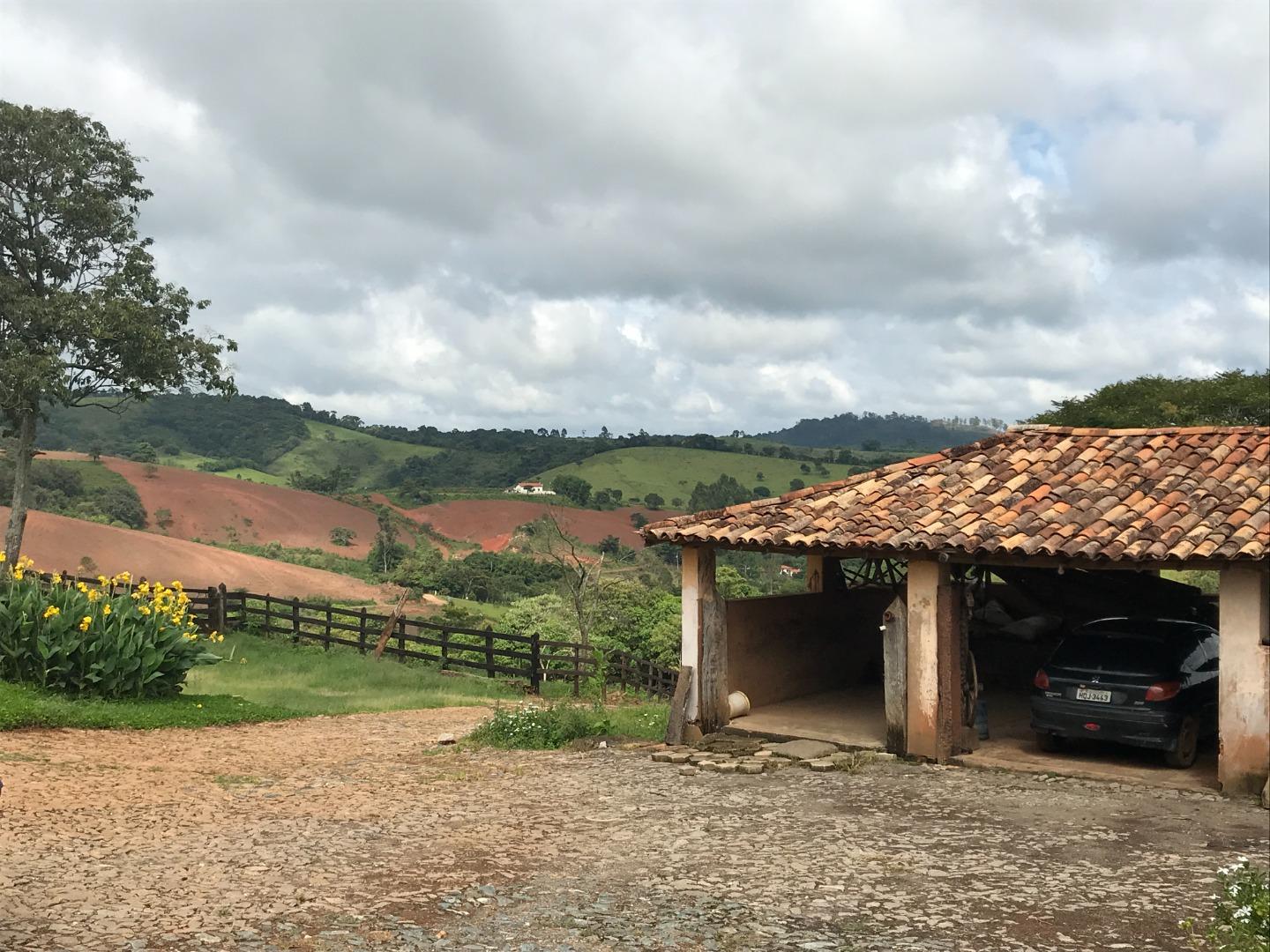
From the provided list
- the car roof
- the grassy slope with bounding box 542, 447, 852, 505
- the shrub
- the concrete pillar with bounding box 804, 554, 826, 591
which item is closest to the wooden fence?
the concrete pillar with bounding box 804, 554, 826, 591

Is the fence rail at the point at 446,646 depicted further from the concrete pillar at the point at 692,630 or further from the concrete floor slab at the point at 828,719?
the concrete pillar at the point at 692,630

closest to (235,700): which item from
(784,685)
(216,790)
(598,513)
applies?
(216,790)

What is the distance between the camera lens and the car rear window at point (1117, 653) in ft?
39.4

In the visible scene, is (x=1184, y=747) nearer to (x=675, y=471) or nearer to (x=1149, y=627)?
(x=1149, y=627)

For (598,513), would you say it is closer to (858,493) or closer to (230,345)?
(230,345)

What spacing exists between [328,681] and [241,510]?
5965 cm

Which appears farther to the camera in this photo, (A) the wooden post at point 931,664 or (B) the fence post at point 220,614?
(B) the fence post at point 220,614

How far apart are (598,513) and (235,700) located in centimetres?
6105

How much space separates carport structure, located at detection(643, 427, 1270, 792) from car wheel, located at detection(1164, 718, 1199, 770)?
968 millimetres

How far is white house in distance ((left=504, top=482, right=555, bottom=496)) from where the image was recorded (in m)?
91.9

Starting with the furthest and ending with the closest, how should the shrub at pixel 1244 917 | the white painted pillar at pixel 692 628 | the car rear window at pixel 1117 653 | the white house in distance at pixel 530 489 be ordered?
1. the white house in distance at pixel 530 489
2. the white painted pillar at pixel 692 628
3. the car rear window at pixel 1117 653
4. the shrub at pixel 1244 917

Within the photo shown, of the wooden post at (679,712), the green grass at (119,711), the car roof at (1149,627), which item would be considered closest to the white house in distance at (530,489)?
the green grass at (119,711)

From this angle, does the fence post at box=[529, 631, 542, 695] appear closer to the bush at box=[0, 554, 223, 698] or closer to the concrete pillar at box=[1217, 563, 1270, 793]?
the bush at box=[0, 554, 223, 698]

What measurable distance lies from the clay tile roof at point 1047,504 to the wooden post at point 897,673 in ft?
3.04
